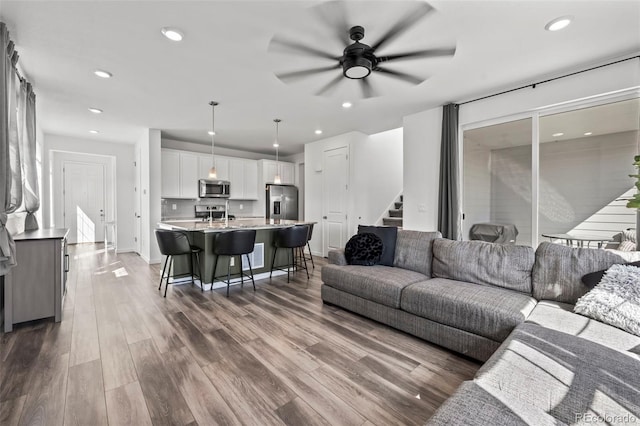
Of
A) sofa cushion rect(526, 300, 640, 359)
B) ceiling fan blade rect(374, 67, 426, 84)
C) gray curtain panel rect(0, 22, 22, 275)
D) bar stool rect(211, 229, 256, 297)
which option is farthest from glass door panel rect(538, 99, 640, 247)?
gray curtain panel rect(0, 22, 22, 275)

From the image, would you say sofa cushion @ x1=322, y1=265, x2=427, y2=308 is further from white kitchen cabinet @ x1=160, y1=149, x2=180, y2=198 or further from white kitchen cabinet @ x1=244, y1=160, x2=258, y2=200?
white kitchen cabinet @ x1=244, y1=160, x2=258, y2=200

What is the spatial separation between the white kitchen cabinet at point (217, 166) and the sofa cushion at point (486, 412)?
6.65 m

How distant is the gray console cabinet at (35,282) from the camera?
2516 mm

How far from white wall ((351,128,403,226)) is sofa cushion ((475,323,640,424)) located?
436cm

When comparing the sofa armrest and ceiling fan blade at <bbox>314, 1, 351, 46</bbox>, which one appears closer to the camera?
ceiling fan blade at <bbox>314, 1, 351, 46</bbox>

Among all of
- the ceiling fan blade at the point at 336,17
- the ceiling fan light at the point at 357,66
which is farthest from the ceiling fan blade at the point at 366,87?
the ceiling fan blade at the point at 336,17

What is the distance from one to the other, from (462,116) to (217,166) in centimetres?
535

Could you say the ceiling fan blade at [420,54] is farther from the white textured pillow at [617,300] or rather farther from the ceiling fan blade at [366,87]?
the white textured pillow at [617,300]

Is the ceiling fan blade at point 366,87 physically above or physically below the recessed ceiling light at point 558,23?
below

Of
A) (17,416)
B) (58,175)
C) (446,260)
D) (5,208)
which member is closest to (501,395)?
(446,260)

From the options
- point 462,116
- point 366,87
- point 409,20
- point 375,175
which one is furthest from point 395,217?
point 409,20

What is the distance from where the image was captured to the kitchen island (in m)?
3.80

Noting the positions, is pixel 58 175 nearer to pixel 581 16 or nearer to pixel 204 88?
pixel 204 88

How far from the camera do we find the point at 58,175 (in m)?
6.57
